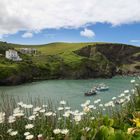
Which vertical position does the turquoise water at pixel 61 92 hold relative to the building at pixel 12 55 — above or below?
below

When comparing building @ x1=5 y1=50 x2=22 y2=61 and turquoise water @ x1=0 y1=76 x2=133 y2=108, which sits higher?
building @ x1=5 y1=50 x2=22 y2=61

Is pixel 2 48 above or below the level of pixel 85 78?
above

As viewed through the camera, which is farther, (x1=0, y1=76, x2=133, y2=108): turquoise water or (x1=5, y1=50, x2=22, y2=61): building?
(x1=5, y1=50, x2=22, y2=61): building

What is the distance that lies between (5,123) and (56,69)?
155370 millimetres

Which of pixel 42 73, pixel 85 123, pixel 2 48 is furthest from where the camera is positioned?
pixel 2 48

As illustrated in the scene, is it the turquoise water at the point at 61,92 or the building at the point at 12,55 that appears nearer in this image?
the turquoise water at the point at 61,92

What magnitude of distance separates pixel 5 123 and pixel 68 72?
15531 cm

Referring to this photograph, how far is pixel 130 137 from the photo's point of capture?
5148mm

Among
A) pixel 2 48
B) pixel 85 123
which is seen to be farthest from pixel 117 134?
pixel 2 48

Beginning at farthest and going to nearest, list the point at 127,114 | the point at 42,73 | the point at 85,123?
the point at 42,73 → the point at 127,114 → the point at 85,123

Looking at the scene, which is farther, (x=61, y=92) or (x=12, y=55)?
(x=12, y=55)

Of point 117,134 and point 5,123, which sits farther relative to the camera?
point 5,123

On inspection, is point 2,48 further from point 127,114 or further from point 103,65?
point 127,114

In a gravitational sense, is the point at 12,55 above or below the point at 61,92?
above
